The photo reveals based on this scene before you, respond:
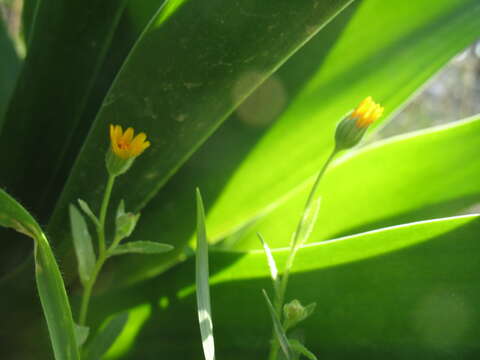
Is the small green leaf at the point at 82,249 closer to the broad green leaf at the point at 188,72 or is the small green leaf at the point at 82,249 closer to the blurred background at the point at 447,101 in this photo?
Answer: the broad green leaf at the point at 188,72

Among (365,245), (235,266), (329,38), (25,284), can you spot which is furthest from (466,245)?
(25,284)

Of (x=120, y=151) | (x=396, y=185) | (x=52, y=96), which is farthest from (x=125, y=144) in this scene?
(x=396, y=185)

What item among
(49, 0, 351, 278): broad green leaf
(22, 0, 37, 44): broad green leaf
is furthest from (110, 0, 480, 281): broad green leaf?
(22, 0, 37, 44): broad green leaf

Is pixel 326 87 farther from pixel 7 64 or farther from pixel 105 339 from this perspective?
pixel 7 64

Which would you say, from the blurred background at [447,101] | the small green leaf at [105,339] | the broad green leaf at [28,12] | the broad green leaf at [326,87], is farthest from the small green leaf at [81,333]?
the blurred background at [447,101]

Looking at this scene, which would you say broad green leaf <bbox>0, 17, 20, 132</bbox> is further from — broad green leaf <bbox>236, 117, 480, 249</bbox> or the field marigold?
the field marigold

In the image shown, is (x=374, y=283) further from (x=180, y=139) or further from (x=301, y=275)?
(x=180, y=139)
